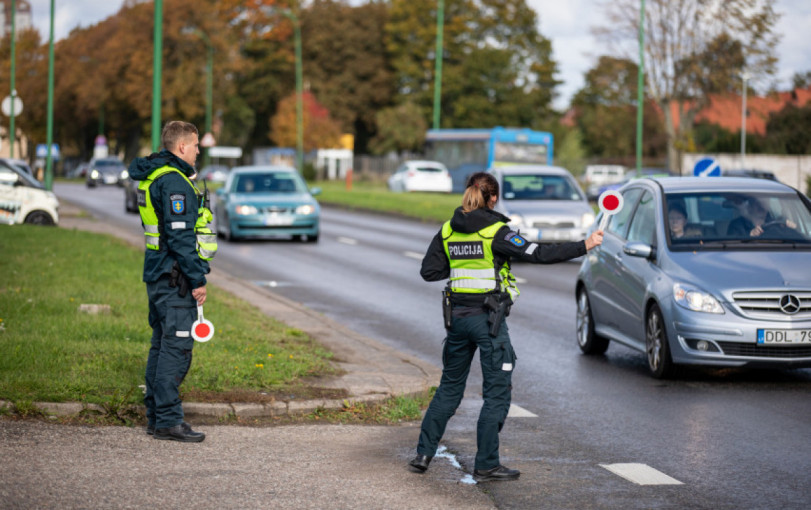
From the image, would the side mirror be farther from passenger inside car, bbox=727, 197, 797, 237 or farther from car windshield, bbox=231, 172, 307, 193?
car windshield, bbox=231, 172, 307, 193

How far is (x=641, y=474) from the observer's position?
6.83 meters

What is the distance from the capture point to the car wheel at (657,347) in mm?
10125

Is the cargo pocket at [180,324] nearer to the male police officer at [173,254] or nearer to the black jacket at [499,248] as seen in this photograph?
the male police officer at [173,254]

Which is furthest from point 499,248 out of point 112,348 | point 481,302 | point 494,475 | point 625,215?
point 625,215

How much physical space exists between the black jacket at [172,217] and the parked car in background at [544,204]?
1404 centimetres

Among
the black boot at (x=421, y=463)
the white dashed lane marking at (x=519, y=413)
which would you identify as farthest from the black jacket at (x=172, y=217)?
the white dashed lane marking at (x=519, y=413)

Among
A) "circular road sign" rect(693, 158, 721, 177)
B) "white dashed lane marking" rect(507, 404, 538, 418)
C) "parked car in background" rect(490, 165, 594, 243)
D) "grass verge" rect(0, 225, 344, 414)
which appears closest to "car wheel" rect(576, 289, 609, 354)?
"grass verge" rect(0, 225, 344, 414)

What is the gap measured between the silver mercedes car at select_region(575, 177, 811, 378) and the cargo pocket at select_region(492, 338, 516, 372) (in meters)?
3.55

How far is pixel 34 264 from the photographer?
54.4ft

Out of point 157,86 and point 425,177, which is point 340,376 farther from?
point 425,177

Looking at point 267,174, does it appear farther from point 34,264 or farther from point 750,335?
point 750,335

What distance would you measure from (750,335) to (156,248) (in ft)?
15.2

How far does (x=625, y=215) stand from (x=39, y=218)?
1668 cm

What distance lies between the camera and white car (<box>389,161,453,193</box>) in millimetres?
58438
